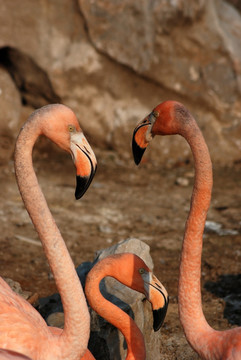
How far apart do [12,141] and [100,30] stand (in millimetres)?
1891

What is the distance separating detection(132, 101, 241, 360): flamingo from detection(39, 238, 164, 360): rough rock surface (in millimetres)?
520

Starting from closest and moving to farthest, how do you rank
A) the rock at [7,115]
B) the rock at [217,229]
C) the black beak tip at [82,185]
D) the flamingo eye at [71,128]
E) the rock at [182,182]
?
the black beak tip at [82,185] → the flamingo eye at [71,128] → the rock at [217,229] → the rock at [182,182] → the rock at [7,115]

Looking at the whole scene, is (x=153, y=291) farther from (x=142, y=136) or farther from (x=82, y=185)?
(x=142, y=136)

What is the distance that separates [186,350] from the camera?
405cm

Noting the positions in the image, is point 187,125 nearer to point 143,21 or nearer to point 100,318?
point 100,318

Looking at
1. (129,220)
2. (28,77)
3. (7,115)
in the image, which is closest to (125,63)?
(28,77)

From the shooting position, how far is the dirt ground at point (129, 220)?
504cm

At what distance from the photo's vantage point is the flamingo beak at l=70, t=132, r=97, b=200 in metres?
2.87

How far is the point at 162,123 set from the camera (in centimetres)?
320

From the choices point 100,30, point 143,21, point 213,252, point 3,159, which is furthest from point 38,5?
point 213,252

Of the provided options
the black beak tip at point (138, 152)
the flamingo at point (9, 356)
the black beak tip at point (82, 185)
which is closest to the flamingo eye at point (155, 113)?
the black beak tip at point (138, 152)

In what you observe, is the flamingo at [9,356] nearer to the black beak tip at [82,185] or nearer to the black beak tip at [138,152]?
the black beak tip at [82,185]

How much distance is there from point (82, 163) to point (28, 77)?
5.44 meters

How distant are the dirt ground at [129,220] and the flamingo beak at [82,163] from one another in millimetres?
1644
